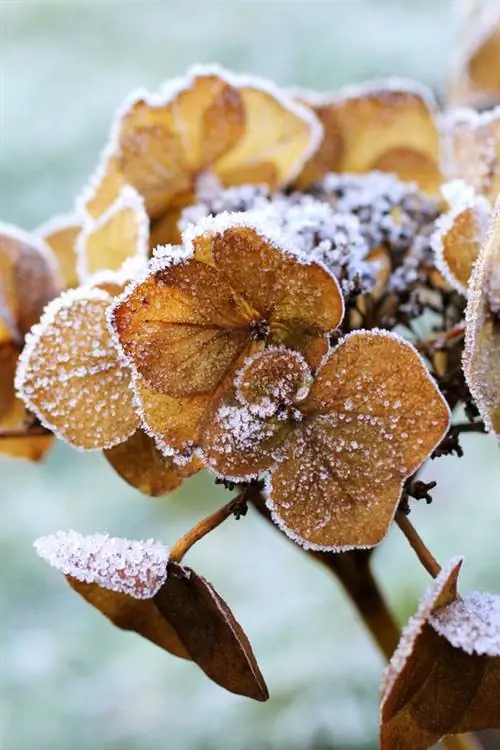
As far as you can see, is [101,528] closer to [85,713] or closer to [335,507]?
[85,713]

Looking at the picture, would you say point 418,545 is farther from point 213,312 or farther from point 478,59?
point 478,59

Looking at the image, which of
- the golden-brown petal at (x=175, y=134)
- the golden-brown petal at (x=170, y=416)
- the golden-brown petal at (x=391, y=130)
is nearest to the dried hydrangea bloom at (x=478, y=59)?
the golden-brown petal at (x=391, y=130)

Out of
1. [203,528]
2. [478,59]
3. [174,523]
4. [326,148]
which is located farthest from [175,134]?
[174,523]

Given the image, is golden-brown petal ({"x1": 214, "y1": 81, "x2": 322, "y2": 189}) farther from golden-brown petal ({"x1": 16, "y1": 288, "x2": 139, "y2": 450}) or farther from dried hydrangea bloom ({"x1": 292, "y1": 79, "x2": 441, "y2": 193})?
golden-brown petal ({"x1": 16, "y1": 288, "x2": 139, "y2": 450})

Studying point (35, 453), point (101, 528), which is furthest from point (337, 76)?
point (35, 453)

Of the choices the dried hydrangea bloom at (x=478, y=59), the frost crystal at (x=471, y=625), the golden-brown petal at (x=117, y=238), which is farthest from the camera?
the dried hydrangea bloom at (x=478, y=59)

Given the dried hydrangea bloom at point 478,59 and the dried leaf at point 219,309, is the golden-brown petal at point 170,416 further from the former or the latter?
the dried hydrangea bloom at point 478,59
